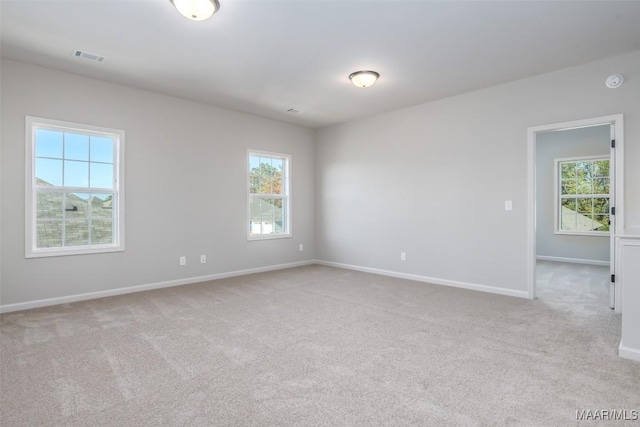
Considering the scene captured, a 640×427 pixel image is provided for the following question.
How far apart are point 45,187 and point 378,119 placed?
4722 mm

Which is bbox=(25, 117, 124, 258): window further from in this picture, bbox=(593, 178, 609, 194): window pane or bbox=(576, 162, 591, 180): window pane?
bbox=(593, 178, 609, 194): window pane

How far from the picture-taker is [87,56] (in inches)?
140

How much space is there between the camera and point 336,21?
2.91 meters

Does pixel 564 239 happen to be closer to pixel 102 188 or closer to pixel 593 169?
pixel 593 169

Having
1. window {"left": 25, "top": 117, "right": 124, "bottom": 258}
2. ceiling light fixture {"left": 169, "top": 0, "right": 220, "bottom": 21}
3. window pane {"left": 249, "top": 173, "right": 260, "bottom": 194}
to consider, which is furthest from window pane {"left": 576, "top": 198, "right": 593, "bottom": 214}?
window {"left": 25, "top": 117, "right": 124, "bottom": 258}

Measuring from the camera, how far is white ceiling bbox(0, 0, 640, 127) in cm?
274

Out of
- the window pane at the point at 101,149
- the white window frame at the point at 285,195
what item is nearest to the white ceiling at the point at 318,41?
the window pane at the point at 101,149

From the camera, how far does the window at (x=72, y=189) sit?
3836 mm

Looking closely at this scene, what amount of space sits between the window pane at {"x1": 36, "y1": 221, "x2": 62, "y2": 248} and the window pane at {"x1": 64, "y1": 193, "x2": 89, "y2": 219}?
16 cm

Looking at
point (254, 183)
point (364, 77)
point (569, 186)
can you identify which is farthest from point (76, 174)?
point (569, 186)

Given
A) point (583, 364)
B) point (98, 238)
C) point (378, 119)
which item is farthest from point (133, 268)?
point (583, 364)

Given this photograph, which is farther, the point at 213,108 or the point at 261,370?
the point at 213,108

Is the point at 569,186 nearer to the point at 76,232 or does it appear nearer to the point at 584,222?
the point at 584,222

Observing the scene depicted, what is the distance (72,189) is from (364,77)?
3.71m
